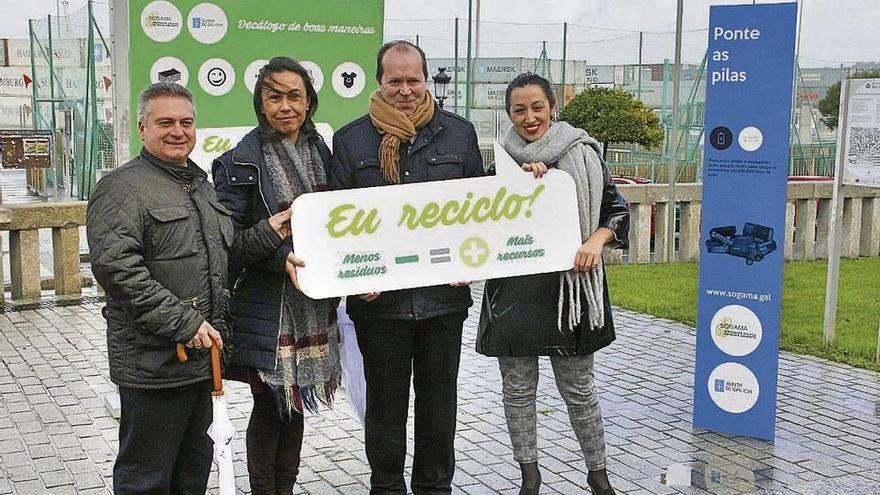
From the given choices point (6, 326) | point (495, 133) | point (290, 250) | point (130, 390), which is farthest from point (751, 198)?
point (495, 133)

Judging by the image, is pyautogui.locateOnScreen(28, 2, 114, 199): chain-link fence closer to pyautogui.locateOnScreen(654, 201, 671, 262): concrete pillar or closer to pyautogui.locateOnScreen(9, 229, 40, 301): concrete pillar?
pyautogui.locateOnScreen(9, 229, 40, 301): concrete pillar

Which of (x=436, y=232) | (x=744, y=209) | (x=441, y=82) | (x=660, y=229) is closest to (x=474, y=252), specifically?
(x=436, y=232)

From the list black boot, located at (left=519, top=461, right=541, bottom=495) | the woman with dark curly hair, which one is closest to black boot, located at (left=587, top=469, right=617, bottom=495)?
black boot, located at (left=519, top=461, right=541, bottom=495)

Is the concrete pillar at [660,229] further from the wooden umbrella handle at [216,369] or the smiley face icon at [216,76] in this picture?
the wooden umbrella handle at [216,369]

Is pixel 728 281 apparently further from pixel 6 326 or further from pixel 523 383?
pixel 6 326

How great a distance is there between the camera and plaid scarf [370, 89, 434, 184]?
402 centimetres

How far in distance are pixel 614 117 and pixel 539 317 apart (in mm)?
17197

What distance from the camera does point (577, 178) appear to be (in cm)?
435

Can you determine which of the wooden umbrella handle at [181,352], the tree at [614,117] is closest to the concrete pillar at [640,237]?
the tree at [614,117]

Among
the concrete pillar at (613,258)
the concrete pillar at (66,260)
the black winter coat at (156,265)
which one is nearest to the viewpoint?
the black winter coat at (156,265)

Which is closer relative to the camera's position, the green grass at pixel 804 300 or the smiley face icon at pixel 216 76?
the smiley face icon at pixel 216 76

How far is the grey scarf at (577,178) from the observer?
14.2 ft

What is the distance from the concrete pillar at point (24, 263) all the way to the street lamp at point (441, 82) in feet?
30.8

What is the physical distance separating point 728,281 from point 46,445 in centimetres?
416
